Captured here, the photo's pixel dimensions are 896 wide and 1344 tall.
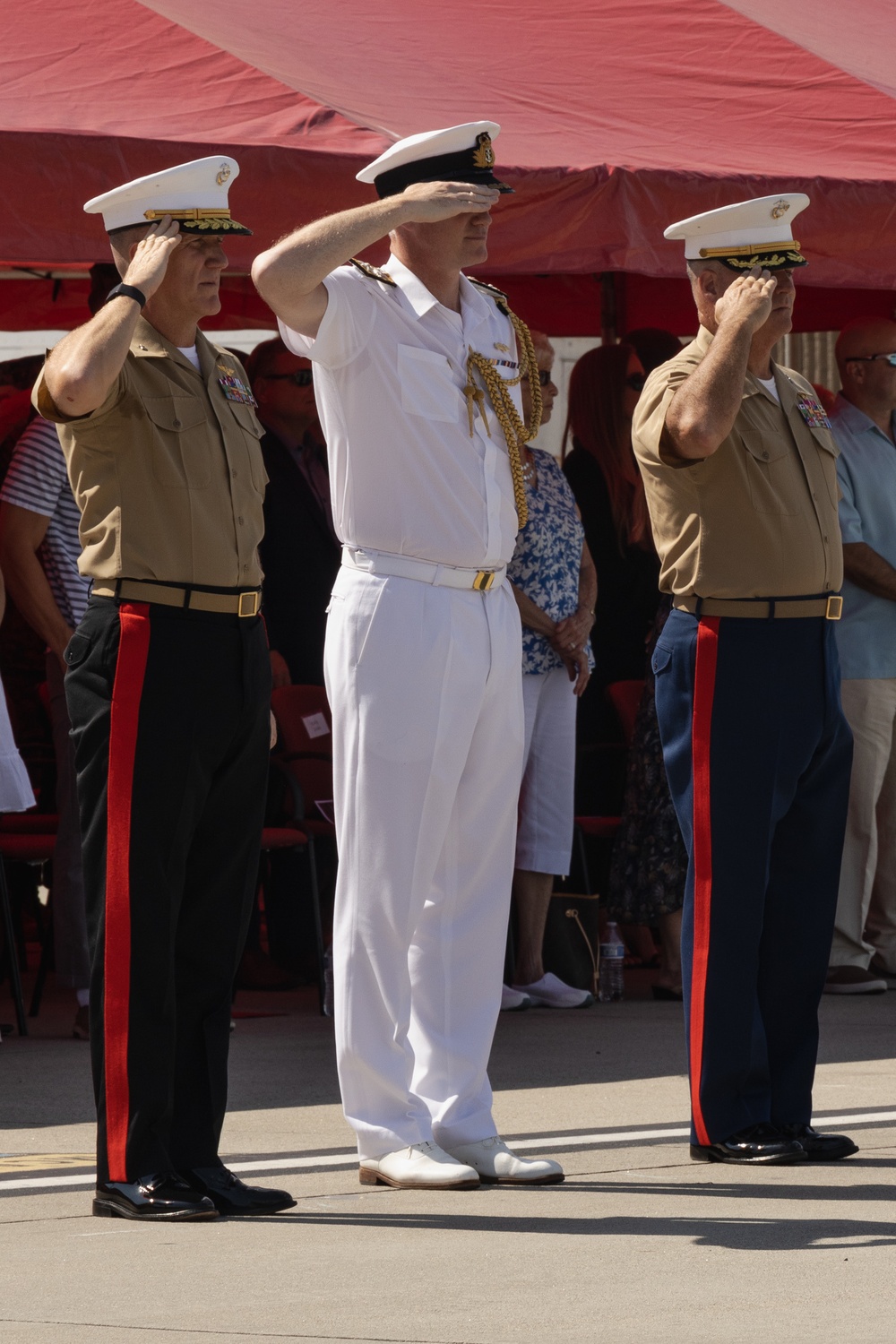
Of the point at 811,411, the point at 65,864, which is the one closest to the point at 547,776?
the point at 65,864

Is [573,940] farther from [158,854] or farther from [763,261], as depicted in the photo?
[158,854]

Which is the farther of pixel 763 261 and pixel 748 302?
pixel 763 261

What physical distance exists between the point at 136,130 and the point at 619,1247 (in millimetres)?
3347

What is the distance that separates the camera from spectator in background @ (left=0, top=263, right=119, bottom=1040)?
7000 mm

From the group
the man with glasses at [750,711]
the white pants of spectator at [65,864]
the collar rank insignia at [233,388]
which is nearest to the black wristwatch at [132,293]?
the collar rank insignia at [233,388]

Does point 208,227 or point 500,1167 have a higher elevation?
point 208,227

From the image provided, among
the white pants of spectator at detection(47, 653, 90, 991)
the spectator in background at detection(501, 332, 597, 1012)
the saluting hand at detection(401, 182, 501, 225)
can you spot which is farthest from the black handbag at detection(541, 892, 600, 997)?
the saluting hand at detection(401, 182, 501, 225)

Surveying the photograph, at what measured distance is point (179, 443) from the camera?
15.1 ft

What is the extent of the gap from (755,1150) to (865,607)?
11.3 ft

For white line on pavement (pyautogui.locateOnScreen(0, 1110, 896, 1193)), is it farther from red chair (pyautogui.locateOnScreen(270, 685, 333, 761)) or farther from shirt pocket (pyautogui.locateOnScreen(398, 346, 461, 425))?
red chair (pyautogui.locateOnScreen(270, 685, 333, 761))

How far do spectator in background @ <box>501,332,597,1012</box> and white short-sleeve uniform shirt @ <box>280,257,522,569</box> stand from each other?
9.03 feet

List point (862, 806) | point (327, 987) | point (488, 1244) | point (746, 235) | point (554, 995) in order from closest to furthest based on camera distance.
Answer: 1. point (488, 1244)
2. point (746, 235)
3. point (327, 987)
4. point (554, 995)
5. point (862, 806)

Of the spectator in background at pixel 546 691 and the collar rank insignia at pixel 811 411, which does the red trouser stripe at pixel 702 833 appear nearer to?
the collar rank insignia at pixel 811 411

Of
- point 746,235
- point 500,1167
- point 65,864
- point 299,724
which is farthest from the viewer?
point 299,724
